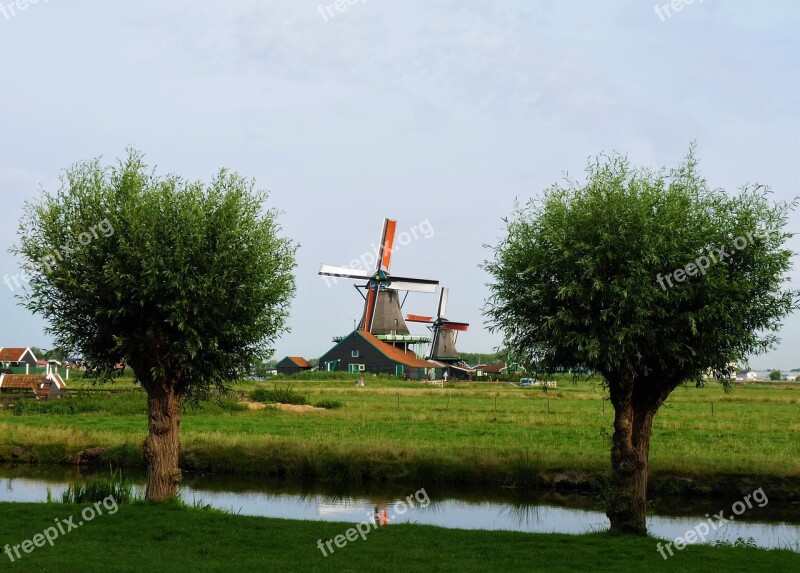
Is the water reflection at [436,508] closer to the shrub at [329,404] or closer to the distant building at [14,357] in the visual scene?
the shrub at [329,404]

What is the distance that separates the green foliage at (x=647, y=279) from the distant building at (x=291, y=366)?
10541 centimetres

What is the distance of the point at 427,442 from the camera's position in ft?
123

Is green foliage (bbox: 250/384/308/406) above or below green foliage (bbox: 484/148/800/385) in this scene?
below

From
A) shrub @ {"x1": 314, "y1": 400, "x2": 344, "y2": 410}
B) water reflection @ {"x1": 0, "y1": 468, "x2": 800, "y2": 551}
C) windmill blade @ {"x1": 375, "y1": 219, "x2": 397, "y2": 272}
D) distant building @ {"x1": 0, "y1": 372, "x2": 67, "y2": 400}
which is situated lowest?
water reflection @ {"x1": 0, "y1": 468, "x2": 800, "y2": 551}

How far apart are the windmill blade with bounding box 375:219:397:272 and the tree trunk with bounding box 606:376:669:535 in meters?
90.2

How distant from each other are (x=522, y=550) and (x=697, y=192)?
967cm

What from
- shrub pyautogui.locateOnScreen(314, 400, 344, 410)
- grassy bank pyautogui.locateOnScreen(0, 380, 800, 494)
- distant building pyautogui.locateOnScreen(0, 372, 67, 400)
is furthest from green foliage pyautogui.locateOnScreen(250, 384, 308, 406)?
distant building pyautogui.locateOnScreen(0, 372, 67, 400)

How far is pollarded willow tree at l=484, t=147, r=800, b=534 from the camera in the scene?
19.1 metres

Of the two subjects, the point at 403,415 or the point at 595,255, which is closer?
the point at 595,255

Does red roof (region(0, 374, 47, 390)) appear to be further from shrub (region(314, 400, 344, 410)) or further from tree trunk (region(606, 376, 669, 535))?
tree trunk (region(606, 376, 669, 535))

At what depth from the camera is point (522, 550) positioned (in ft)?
57.7

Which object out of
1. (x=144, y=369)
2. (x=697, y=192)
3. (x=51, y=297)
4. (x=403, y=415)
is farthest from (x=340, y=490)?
(x=403, y=415)

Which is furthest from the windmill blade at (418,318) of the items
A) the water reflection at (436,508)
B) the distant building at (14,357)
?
the water reflection at (436,508)

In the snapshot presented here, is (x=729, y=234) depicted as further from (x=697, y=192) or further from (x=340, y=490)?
(x=340, y=490)
